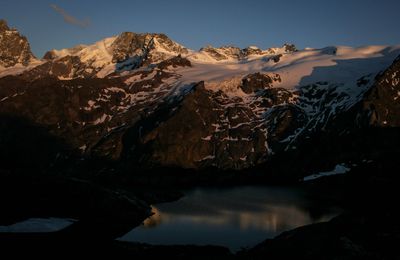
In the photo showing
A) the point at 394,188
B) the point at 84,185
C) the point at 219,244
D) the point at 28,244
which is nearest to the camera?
the point at 28,244

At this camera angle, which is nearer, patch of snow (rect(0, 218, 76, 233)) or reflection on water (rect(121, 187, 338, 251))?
patch of snow (rect(0, 218, 76, 233))

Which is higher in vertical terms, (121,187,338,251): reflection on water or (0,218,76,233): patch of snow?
(0,218,76,233): patch of snow

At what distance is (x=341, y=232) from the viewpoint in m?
94.8

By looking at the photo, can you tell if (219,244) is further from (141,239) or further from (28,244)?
(28,244)

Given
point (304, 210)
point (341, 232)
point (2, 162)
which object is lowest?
point (304, 210)

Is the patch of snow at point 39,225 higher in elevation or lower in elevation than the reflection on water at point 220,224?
higher

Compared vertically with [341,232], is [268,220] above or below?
below

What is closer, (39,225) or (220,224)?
(39,225)

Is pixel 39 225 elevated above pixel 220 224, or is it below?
above

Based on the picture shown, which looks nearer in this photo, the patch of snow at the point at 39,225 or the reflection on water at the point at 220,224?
the patch of snow at the point at 39,225

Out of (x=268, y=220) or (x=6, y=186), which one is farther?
(x=268, y=220)

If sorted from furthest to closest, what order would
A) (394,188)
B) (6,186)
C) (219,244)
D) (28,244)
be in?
(394,188), (6,186), (219,244), (28,244)

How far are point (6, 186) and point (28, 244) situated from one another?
38493mm

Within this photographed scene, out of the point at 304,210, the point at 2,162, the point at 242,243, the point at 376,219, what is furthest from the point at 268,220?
the point at 2,162
